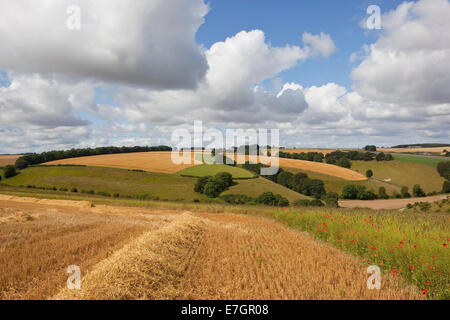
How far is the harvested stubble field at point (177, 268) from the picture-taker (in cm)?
545

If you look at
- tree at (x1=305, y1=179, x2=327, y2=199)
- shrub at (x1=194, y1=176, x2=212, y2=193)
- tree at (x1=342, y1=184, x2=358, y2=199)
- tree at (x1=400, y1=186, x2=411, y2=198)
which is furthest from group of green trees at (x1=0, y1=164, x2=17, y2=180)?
tree at (x1=400, y1=186, x2=411, y2=198)

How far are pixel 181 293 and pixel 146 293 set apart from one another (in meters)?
0.75

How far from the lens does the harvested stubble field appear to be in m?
5.45

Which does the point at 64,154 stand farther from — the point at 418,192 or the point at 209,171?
the point at 418,192

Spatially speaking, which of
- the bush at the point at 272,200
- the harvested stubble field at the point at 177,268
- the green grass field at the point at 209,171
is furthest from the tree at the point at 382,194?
the harvested stubble field at the point at 177,268

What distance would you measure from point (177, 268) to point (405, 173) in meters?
105

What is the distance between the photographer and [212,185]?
2190 inches

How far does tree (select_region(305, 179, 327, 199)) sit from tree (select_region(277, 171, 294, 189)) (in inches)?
235

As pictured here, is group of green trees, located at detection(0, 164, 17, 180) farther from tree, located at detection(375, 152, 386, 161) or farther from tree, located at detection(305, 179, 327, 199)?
tree, located at detection(375, 152, 386, 161)

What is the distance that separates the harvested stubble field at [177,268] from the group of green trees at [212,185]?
145 feet

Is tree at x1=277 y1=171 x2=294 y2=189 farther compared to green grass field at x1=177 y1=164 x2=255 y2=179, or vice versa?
tree at x1=277 y1=171 x2=294 y2=189

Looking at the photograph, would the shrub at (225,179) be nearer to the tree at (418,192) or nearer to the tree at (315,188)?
the tree at (315,188)
